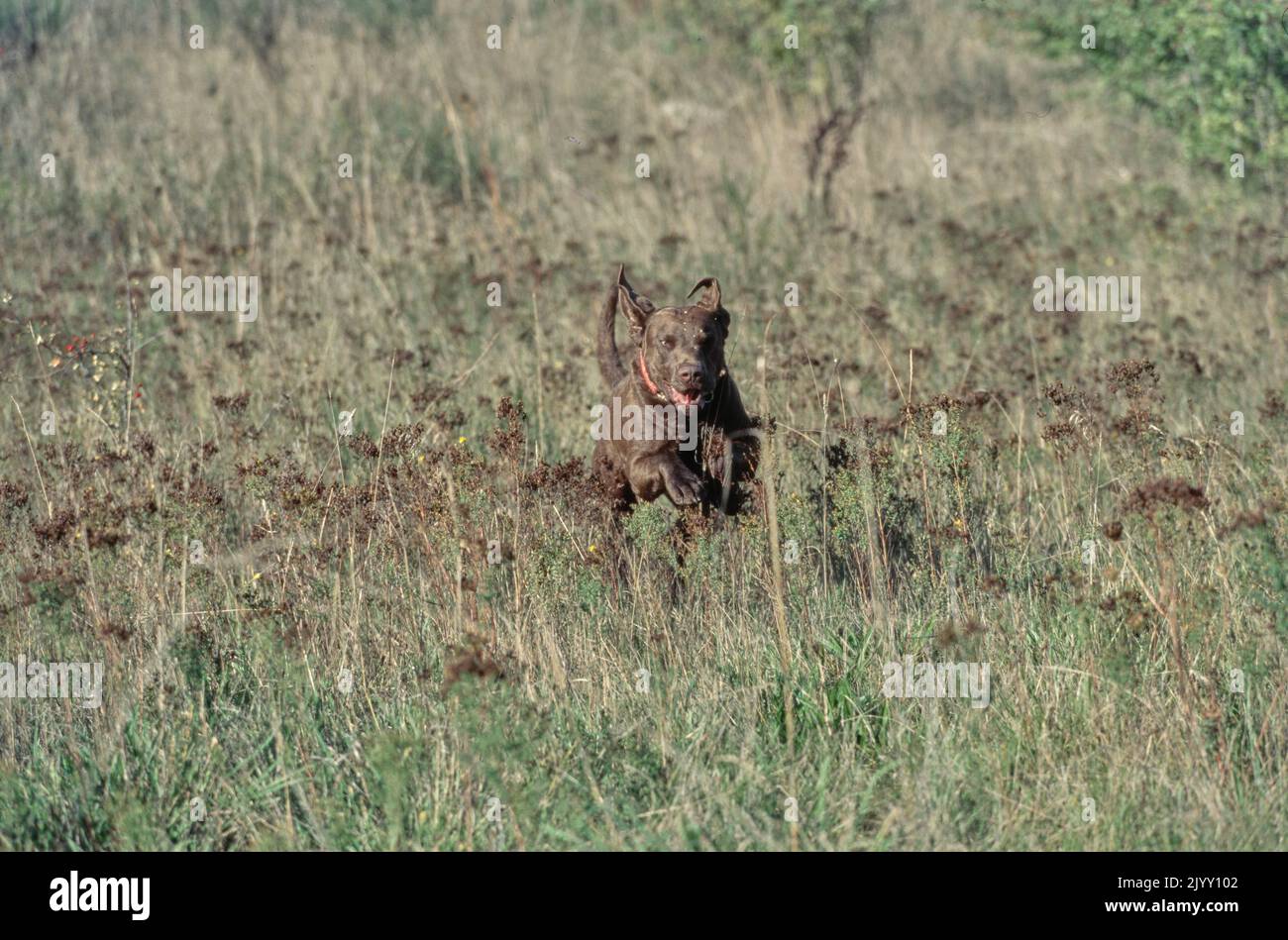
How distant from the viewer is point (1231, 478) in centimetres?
591

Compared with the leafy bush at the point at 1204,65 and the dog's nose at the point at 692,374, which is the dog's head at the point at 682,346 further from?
the leafy bush at the point at 1204,65

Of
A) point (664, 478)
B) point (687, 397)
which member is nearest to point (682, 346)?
point (687, 397)

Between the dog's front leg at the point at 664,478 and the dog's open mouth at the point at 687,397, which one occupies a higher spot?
the dog's open mouth at the point at 687,397

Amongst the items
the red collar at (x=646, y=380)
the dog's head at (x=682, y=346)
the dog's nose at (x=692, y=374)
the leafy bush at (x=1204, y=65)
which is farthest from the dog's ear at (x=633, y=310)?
the leafy bush at (x=1204, y=65)

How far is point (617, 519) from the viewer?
19.1ft

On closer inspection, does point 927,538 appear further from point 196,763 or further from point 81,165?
point 81,165

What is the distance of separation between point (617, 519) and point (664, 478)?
0.80 ft

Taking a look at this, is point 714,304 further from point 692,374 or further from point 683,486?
point 683,486

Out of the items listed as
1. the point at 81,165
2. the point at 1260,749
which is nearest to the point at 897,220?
the point at 81,165

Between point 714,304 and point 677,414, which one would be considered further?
point 714,304

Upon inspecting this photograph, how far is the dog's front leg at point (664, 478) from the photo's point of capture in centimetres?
565

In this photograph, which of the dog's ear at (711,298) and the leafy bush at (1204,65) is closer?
the dog's ear at (711,298)
